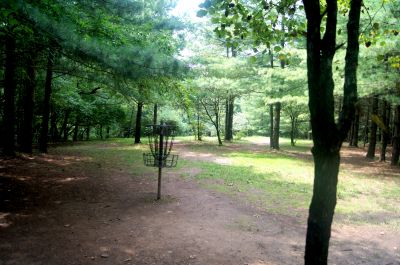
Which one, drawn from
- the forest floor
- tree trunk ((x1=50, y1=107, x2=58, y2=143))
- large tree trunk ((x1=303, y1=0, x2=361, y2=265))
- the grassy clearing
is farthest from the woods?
the forest floor

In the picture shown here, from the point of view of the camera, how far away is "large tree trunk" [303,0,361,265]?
8.93ft

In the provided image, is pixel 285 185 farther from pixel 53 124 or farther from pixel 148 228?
pixel 53 124

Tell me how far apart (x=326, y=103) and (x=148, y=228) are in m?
4.17

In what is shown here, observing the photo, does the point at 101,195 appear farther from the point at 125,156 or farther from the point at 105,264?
the point at 125,156

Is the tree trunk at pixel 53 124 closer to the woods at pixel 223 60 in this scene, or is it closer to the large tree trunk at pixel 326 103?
the woods at pixel 223 60

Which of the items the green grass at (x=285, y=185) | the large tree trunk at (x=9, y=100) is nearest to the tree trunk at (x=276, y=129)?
the green grass at (x=285, y=185)

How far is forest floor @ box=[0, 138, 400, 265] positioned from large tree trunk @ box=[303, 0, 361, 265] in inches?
86.5

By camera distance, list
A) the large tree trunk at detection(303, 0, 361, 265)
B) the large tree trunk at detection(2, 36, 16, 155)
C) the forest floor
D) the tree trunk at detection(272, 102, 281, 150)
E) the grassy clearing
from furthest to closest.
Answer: the tree trunk at detection(272, 102, 281, 150), the large tree trunk at detection(2, 36, 16, 155), the grassy clearing, the forest floor, the large tree trunk at detection(303, 0, 361, 265)

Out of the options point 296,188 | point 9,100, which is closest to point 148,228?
point 296,188

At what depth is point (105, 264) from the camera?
14.3ft

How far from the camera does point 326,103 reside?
2.72m

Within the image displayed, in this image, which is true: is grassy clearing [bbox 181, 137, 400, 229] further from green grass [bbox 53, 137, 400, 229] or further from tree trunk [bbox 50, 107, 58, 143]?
tree trunk [bbox 50, 107, 58, 143]

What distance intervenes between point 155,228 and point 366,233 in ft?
12.9

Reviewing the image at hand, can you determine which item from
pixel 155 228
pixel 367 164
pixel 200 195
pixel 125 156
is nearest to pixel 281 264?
pixel 155 228
